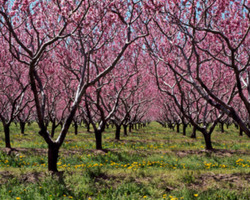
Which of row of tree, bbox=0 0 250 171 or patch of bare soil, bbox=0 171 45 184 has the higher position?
row of tree, bbox=0 0 250 171

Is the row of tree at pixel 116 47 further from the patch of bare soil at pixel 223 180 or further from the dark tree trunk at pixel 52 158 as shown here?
the patch of bare soil at pixel 223 180

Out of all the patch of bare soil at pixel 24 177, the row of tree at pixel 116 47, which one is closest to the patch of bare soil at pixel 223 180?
the row of tree at pixel 116 47

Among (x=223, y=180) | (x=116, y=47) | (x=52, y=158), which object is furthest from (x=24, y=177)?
(x=116, y=47)

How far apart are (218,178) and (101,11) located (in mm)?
Answer: 6210

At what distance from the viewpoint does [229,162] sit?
962 cm

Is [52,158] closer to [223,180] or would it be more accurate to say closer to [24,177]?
[24,177]

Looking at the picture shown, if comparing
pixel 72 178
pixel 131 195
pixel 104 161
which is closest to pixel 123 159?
pixel 104 161

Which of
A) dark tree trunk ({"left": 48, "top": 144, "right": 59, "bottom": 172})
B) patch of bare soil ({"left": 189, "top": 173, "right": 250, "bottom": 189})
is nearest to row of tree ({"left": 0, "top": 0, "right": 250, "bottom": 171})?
dark tree trunk ({"left": 48, "top": 144, "right": 59, "bottom": 172})

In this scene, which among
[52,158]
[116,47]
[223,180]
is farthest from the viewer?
[116,47]

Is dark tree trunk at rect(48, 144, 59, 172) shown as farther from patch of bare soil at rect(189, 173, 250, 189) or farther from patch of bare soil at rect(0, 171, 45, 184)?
patch of bare soil at rect(189, 173, 250, 189)

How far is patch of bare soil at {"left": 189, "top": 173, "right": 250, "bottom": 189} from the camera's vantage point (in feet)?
19.7

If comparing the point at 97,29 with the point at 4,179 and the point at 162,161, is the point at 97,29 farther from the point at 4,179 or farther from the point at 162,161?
the point at 4,179

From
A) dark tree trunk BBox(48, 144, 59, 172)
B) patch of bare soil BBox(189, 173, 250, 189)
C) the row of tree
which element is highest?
the row of tree

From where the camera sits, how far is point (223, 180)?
6391 millimetres
